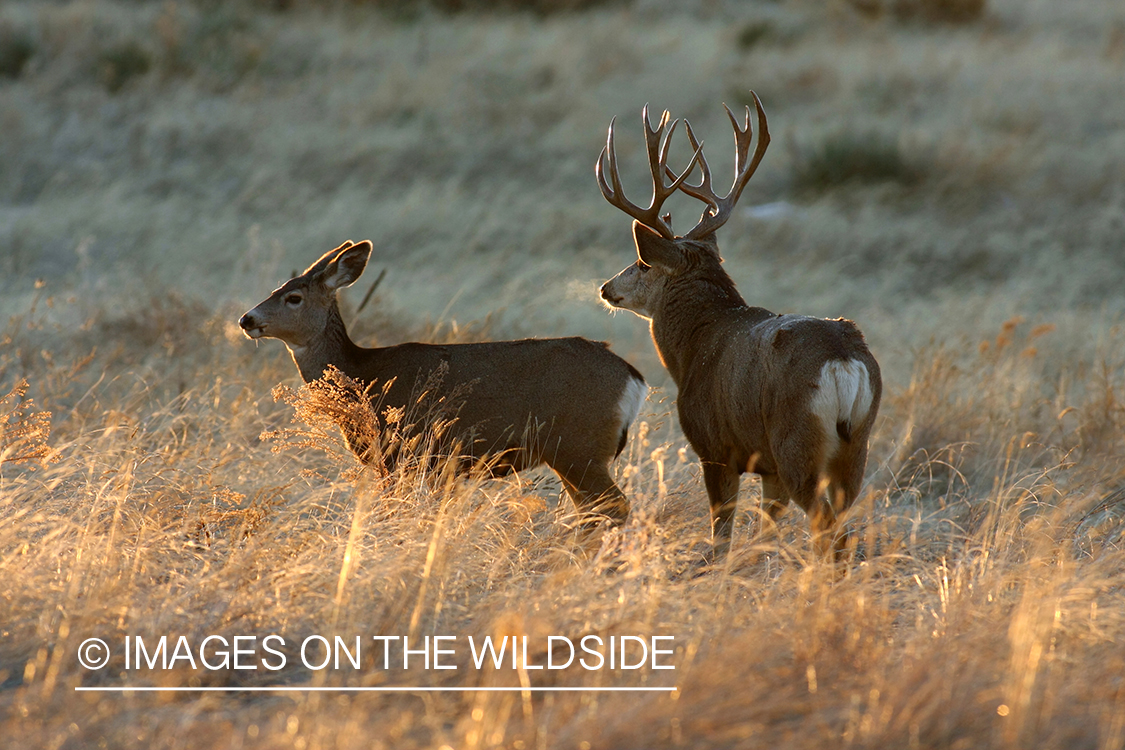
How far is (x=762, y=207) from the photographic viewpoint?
51.6 ft

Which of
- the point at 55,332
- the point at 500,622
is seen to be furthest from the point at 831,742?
the point at 55,332

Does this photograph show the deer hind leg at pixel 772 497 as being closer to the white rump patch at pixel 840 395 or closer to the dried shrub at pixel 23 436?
the white rump patch at pixel 840 395

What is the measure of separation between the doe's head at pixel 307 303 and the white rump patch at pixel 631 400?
1.51 meters

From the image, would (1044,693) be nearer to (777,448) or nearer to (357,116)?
(777,448)

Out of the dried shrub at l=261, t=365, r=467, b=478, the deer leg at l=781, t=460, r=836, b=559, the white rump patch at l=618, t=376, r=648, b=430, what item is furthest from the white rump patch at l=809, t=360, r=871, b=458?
the dried shrub at l=261, t=365, r=467, b=478

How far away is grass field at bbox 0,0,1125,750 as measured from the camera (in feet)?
11.5

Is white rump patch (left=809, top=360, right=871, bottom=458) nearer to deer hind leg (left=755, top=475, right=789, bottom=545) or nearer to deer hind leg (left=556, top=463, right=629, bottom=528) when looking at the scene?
deer hind leg (left=755, top=475, right=789, bottom=545)

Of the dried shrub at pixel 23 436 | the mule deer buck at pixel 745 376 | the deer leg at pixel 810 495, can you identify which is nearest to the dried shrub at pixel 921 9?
the mule deer buck at pixel 745 376

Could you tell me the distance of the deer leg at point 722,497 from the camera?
5.42 meters

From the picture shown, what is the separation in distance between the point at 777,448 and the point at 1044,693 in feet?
→ 5.75

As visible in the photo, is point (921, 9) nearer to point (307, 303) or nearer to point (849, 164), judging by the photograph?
point (849, 164)

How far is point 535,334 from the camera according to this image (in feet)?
33.7

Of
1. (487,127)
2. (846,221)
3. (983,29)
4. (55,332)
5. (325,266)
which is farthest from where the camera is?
(983,29)
